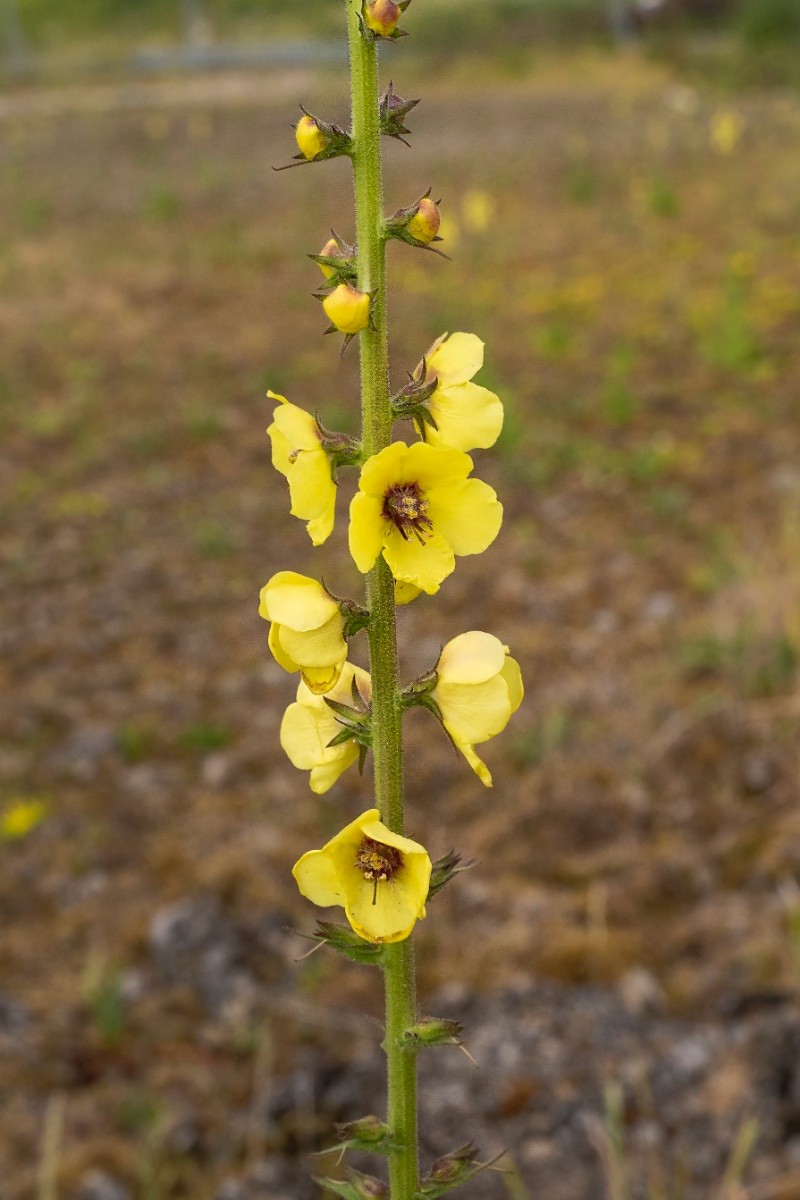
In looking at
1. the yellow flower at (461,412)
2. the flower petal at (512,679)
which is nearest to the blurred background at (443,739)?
the yellow flower at (461,412)

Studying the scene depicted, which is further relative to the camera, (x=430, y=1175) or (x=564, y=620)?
(x=564, y=620)

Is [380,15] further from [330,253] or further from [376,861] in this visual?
[376,861]

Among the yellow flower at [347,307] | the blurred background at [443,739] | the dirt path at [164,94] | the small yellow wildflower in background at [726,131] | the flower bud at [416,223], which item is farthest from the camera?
the dirt path at [164,94]

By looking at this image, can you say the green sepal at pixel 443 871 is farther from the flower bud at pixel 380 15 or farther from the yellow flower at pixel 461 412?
the flower bud at pixel 380 15

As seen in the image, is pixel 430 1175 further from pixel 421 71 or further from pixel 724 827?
pixel 421 71

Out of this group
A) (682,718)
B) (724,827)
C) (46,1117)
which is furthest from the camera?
(682,718)

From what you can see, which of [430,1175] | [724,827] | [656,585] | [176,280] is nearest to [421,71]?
[176,280]

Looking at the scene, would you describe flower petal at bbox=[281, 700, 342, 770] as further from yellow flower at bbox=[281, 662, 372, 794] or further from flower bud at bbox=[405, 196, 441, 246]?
flower bud at bbox=[405, 196, 441, 246]
